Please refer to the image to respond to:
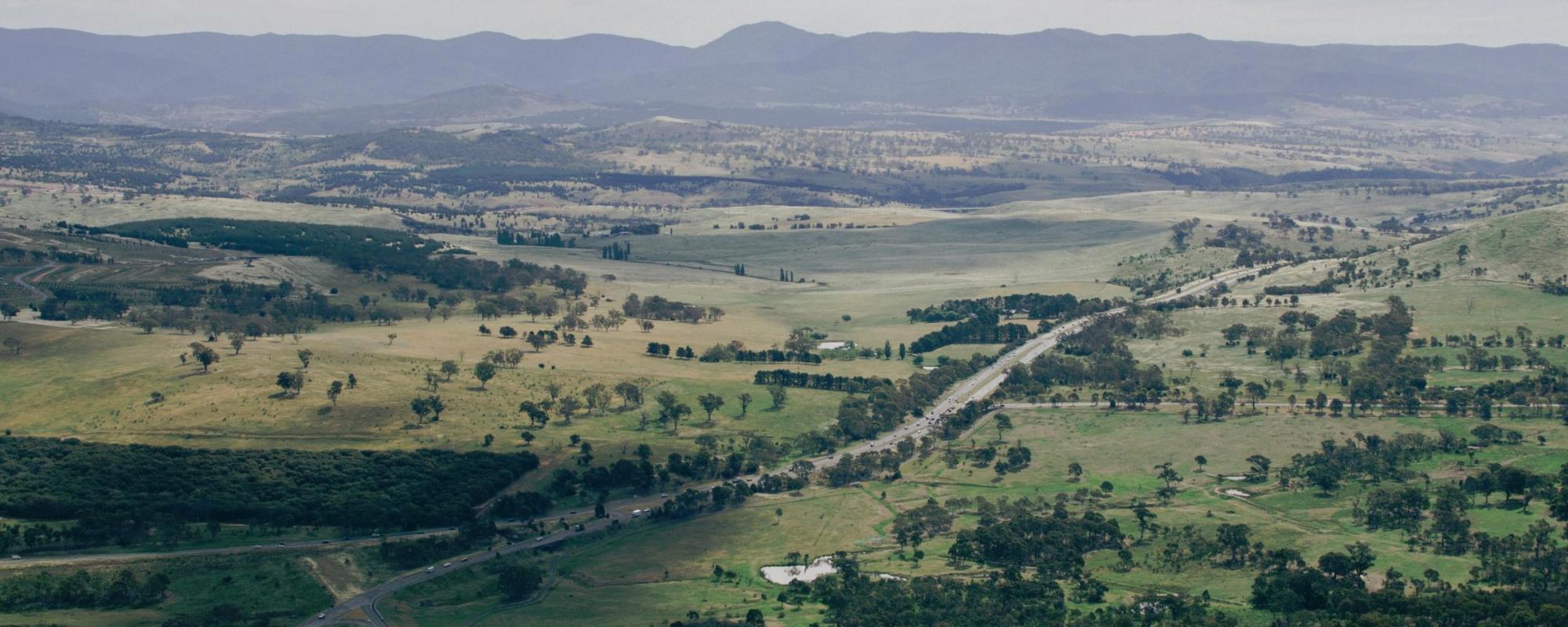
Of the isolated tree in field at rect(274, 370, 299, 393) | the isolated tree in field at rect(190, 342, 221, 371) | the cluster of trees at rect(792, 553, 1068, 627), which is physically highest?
the isolated tree in field at rect(190, 342, 221, 371)

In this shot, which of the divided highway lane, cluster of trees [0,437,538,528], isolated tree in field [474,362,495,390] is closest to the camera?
the divided highway lane

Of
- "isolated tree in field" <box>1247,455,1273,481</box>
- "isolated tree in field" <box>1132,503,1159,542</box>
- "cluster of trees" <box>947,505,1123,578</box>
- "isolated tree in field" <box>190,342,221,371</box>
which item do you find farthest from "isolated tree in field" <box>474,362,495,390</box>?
"isolated tree in field" <box>1247,455,1273,481</box>

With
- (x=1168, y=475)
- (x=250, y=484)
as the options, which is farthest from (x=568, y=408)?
(x=1168, y=475)

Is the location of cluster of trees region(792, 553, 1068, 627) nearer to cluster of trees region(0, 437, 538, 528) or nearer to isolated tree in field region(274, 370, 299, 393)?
cluster of trees region(0, 437, 538, 528)

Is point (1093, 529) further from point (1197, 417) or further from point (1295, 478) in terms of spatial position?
point (1197, 417)

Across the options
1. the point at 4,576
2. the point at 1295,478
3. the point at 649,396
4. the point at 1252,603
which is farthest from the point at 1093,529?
the point at 4,576

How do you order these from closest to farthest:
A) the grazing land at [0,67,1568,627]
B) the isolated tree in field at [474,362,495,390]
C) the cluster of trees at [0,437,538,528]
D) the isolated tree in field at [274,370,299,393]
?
1. the grazing land at [0,67,1568,627]
2. the cluster of trees at [0,437,538,528]
3. the isolated tree in field at [274,370,299,393]
4. the isolated tree in field at [474,362,495,390]

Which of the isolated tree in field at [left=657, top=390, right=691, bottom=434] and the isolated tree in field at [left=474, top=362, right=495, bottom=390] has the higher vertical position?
the isolated tree in field at [left=474, top=362, right=495, bottom=390]
